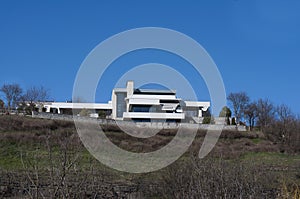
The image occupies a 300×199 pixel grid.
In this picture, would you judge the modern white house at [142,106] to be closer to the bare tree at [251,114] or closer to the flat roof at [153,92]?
the flat roof at [153,92]

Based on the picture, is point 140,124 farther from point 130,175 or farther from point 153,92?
point 130,175

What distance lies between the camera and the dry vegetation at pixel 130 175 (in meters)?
7.65

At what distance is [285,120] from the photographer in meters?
46.2

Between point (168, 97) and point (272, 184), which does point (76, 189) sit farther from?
point (168, 97)

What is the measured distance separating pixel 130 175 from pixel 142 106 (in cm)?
3626

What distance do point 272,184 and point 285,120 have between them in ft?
109

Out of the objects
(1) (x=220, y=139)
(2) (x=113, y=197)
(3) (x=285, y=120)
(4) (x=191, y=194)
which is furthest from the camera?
(3) (x=285, y=120)

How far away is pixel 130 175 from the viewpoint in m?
21.4

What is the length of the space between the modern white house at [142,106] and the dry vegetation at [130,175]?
13.7m

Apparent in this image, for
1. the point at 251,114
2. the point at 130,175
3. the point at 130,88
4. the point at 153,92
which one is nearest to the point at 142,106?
the point at 130,88

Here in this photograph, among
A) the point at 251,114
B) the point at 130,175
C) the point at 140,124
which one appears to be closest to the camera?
the point at 130,175

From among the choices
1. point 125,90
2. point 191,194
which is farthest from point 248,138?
point 191,194

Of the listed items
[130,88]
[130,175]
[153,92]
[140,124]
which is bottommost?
[130,175]

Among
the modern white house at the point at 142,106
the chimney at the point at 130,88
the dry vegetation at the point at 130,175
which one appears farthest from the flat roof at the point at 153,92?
the dry vegetation at the point at 130,175
